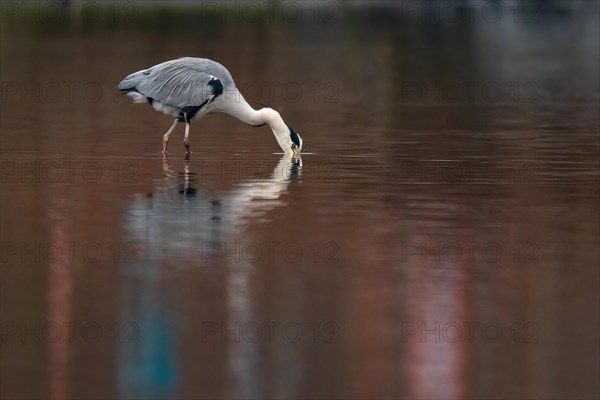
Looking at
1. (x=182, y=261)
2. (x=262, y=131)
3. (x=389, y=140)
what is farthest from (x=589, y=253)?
(x=262, y=131)

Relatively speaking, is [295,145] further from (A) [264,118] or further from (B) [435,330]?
(B) [435,330]

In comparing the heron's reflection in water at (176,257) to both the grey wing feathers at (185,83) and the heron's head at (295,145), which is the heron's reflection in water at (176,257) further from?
the grey wing feathers at (185,83)

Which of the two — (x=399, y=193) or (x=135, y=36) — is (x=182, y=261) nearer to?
(x=399, y=193)

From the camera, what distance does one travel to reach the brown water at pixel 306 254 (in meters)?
10.1

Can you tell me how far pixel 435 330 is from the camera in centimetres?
1115

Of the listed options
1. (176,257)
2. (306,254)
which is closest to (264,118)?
(306,254)

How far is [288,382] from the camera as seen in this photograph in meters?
9.72

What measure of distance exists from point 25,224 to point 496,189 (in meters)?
5.34

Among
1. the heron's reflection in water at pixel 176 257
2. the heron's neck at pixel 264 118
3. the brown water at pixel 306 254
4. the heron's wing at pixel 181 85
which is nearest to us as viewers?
the heron's reflection in water at pixel 176 257

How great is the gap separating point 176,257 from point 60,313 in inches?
85.9

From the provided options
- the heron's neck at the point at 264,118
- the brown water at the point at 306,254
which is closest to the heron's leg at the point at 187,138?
the brown water at the point at 306,254

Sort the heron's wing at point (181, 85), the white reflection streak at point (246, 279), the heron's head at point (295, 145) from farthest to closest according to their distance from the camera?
the heron's head at point (295, 145)
the heron's wing at point (181, 85)
the white reflection streak at point (246, 279)

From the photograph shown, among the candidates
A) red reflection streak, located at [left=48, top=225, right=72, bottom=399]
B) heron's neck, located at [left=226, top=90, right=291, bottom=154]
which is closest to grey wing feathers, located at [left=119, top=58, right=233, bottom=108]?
heron's neck, located at [left=226, top=90, right=291, bottom=154]

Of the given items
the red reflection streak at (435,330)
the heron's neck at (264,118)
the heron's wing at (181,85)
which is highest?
the heron's wing at (181,85)
